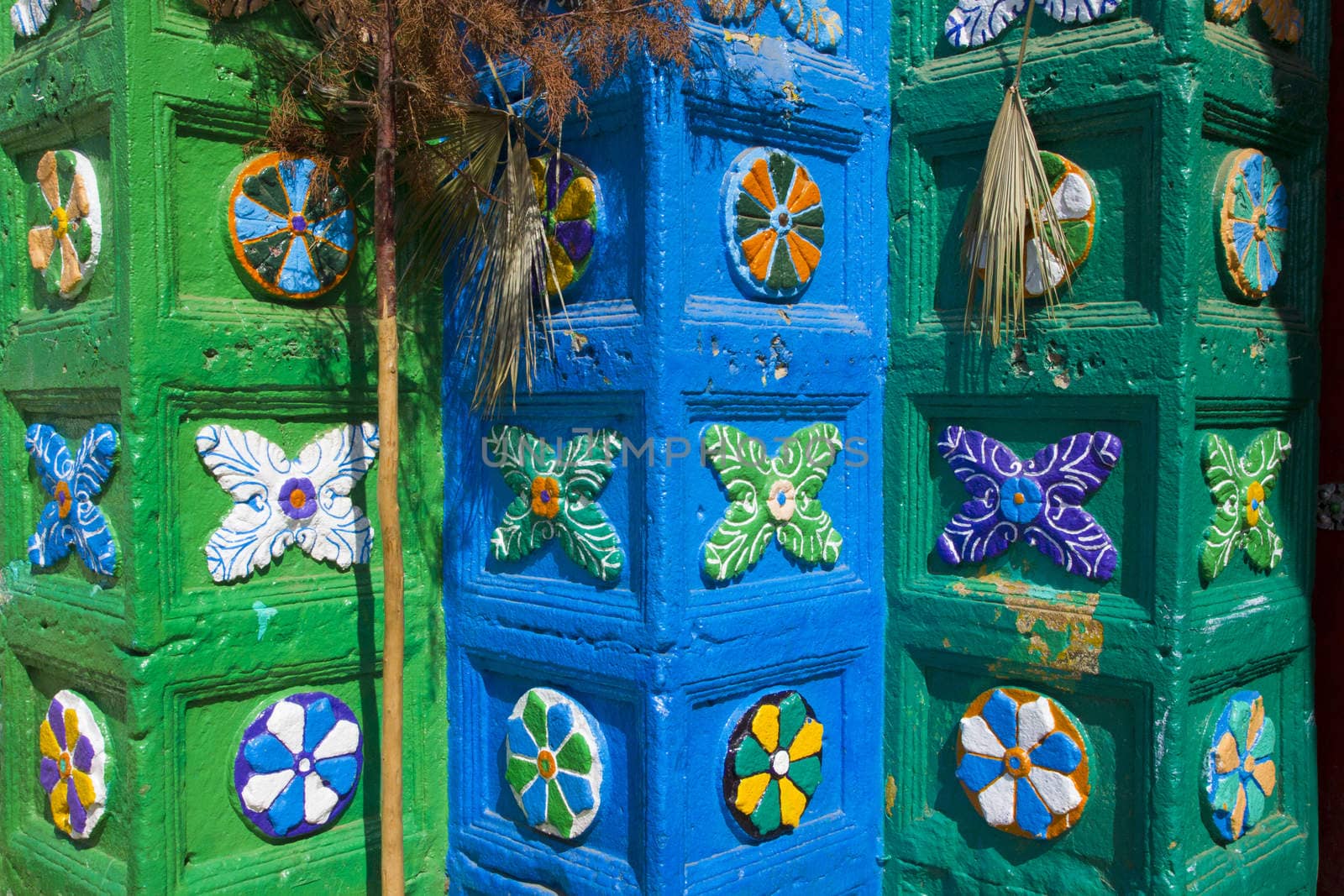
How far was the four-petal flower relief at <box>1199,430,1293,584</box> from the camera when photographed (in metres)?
3.43

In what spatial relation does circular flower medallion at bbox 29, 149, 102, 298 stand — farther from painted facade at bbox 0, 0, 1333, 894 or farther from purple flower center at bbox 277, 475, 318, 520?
purple flower center at bbox 277, 475, 318, 520

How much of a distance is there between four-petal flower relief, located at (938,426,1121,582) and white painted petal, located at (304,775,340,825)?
2.09m

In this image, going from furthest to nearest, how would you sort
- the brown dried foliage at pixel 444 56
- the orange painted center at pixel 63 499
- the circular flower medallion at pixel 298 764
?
the orange painted center at pixel 63 499 < the circular flower medallion at pixel 298 764 < the brown dried foliage at pixel 444 56

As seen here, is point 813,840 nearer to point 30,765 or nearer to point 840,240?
point 840,240

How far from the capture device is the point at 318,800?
3660 millimetres

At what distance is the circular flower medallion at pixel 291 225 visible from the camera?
3.49 meters

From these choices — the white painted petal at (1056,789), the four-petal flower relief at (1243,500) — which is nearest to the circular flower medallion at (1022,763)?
the white painted petal at (1056,789)

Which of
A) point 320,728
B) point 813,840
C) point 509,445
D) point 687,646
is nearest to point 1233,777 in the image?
point 813,840

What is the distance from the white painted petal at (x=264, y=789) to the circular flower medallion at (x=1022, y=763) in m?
2.11

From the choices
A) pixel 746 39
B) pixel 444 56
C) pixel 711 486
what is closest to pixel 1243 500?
pixel 711 486

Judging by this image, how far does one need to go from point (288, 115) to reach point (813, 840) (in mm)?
2734

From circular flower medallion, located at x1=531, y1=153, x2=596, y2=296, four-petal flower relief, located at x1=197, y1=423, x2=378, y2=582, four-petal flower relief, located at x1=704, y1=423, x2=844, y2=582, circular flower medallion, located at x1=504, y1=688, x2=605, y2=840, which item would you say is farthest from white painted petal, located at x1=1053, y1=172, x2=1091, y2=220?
four-petal flower relief, located at x1=197, y1=423, x2=378, y2=582

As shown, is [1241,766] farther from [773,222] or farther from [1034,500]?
[773,222]

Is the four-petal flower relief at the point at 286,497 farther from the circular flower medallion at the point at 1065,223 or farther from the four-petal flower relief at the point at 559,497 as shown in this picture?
the circular flower medallion at the point at 1065,223
